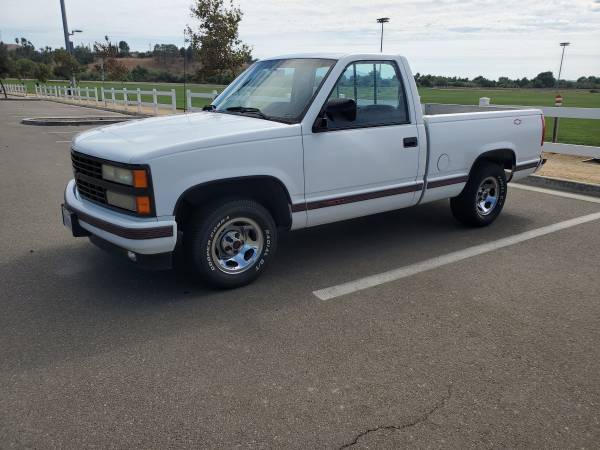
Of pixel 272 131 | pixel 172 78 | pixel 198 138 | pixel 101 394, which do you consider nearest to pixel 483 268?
pixel 272 131

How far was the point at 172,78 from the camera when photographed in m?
102

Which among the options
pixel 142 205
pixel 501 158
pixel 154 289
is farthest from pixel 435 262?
pixel 142 205

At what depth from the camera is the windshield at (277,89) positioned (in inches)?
181

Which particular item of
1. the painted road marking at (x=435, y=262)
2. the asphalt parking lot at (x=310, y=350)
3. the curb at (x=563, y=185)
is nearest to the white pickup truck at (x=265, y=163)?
the asphalt parking lot at (x=310, y=350)

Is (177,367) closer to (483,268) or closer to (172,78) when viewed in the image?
(483,268)

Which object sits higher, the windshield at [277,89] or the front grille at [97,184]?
the windshield at [277,89]

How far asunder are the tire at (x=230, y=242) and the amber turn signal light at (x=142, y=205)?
1.42 ft

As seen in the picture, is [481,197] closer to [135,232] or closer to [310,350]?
[310,350]

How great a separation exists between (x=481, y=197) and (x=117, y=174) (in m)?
4.18

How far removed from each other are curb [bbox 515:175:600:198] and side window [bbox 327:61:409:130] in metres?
4.46

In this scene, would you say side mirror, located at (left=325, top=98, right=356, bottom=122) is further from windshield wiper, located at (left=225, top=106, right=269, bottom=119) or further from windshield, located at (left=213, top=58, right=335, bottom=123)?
windshield wiper, located at (left=225, top=106, right=269, bottom=119)

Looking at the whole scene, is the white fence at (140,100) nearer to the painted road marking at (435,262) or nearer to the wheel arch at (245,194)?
the painted road marking at (435,262)

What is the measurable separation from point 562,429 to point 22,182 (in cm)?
859

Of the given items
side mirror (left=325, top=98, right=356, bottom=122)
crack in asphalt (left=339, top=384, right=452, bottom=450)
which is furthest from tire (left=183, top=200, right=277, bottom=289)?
crack in asphalt (left=339, top=384, right=452, bottom=450)
